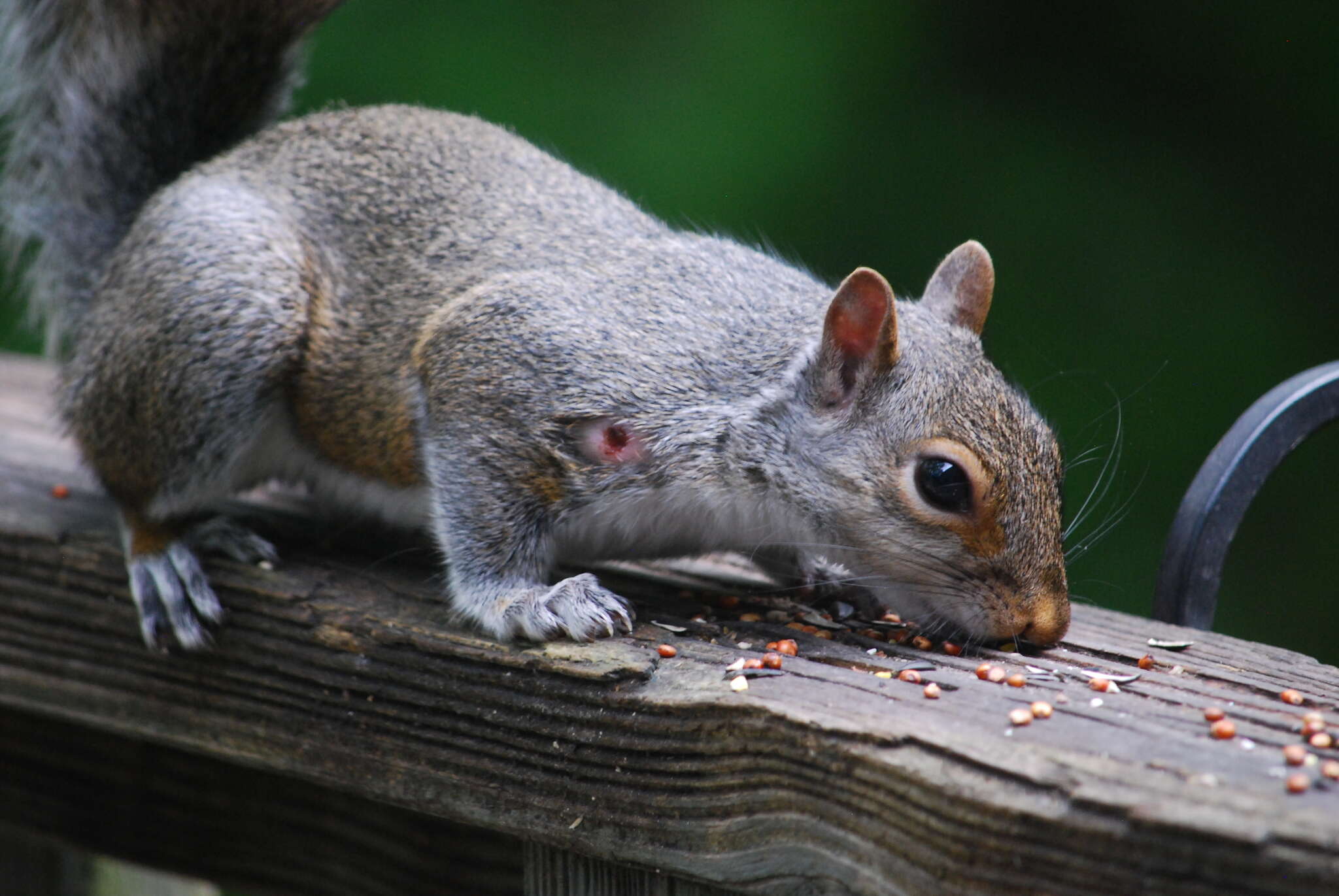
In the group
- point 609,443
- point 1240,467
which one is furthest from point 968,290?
point 609,443

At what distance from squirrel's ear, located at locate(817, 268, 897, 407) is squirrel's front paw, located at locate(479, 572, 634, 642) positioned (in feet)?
1.15

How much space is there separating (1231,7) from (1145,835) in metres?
2.47

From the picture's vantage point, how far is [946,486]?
1363mm

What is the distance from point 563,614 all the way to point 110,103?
4.12 feet

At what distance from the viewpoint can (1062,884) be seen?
84 centimetres

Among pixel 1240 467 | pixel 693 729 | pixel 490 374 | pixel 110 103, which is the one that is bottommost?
pixel 693 729

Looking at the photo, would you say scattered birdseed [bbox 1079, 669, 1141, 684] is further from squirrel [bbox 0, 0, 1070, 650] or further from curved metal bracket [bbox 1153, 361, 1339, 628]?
curved metal bracket [bbox 1153, 361, 1339, 628]

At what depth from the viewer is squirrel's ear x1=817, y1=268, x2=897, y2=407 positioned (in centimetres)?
138

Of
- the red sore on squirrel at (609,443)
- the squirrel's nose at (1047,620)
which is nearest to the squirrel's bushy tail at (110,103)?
the red sore on squirrel at (609,443)

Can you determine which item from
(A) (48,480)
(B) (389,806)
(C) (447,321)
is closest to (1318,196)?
(C) (447,321)

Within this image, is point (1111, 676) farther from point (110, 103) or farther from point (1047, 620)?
point (110, 103)

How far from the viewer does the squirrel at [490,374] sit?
139 cm

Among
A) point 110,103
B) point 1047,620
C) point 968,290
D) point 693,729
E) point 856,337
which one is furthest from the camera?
point 110,103

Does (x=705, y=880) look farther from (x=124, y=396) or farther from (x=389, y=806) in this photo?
(x=124, y=396)
